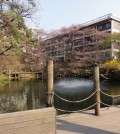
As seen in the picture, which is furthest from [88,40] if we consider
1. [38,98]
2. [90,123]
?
[90,123]

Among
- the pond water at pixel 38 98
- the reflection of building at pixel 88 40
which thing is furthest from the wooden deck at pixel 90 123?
the reflection of building at pixel 88 40

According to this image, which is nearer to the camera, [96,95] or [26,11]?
[96,95]

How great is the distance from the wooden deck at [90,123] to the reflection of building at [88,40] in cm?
3098

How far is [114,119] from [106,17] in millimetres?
37521

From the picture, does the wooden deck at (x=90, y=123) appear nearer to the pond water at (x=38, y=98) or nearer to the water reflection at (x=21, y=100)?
the pond water at (x=38, y=98)

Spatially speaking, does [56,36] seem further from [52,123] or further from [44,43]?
[52,123]

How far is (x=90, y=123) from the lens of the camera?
5.99m

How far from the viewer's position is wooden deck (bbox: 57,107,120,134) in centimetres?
534

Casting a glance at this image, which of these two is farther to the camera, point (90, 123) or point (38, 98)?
point (38, 98)

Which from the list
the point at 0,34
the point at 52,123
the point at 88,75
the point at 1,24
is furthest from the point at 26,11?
the point at 88,75

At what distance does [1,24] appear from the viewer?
15.6m

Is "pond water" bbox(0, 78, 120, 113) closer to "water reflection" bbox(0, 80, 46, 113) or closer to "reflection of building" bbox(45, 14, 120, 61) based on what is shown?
"water reflection" bbox(0, 80, 46, 113)

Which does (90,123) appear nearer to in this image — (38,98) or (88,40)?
(38,98)

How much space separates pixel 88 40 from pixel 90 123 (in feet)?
115
